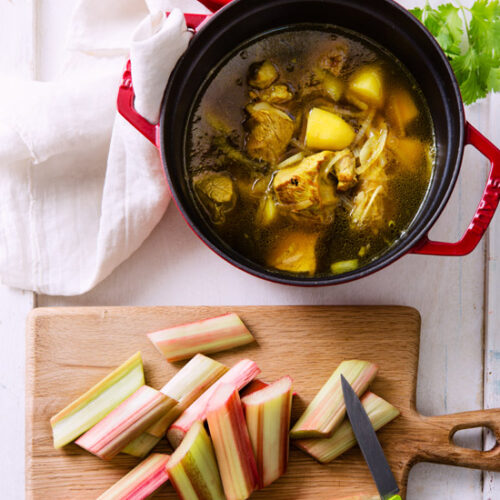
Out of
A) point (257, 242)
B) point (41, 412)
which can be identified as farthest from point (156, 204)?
point (41, 412)

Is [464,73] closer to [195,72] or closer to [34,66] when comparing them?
[195,72]

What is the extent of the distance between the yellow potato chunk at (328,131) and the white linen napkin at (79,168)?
1.07 ft

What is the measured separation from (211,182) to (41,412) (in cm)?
59

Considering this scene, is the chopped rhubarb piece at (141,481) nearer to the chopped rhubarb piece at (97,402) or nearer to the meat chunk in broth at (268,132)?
the chopped rhubarb piece at (97,402)

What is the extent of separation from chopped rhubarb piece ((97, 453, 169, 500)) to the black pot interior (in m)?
0.46

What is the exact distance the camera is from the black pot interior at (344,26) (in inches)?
39.7

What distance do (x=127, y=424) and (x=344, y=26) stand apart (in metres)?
0.87

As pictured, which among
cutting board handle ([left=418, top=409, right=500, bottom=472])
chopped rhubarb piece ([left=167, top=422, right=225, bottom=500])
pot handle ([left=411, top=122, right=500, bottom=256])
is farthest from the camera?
cutting board handle ([left=418, top=409, right=500, bottom=472])

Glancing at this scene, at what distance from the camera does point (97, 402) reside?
1187 millimetres

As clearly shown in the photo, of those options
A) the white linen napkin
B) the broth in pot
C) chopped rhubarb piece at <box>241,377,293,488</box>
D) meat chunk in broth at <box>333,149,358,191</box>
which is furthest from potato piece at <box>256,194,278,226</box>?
chopped rhubarb piece at <box>241,377,293,488</box>

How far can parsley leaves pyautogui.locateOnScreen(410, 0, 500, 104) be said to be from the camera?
1127 mm

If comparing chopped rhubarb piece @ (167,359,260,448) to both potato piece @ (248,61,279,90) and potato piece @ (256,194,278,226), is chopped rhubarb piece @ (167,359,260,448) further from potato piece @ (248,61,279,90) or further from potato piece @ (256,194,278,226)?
potato piece @ (248,61,279,90)

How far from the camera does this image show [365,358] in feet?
4.06

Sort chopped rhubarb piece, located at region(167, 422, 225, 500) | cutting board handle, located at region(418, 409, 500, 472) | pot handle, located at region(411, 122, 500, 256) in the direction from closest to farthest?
pot handle, located at region(411, 122, 500, 256)
chopped rhubarb piece, located at region(167, 422, 225, 500)
cutting board handle, located at region(418, 409, 500, 472)
